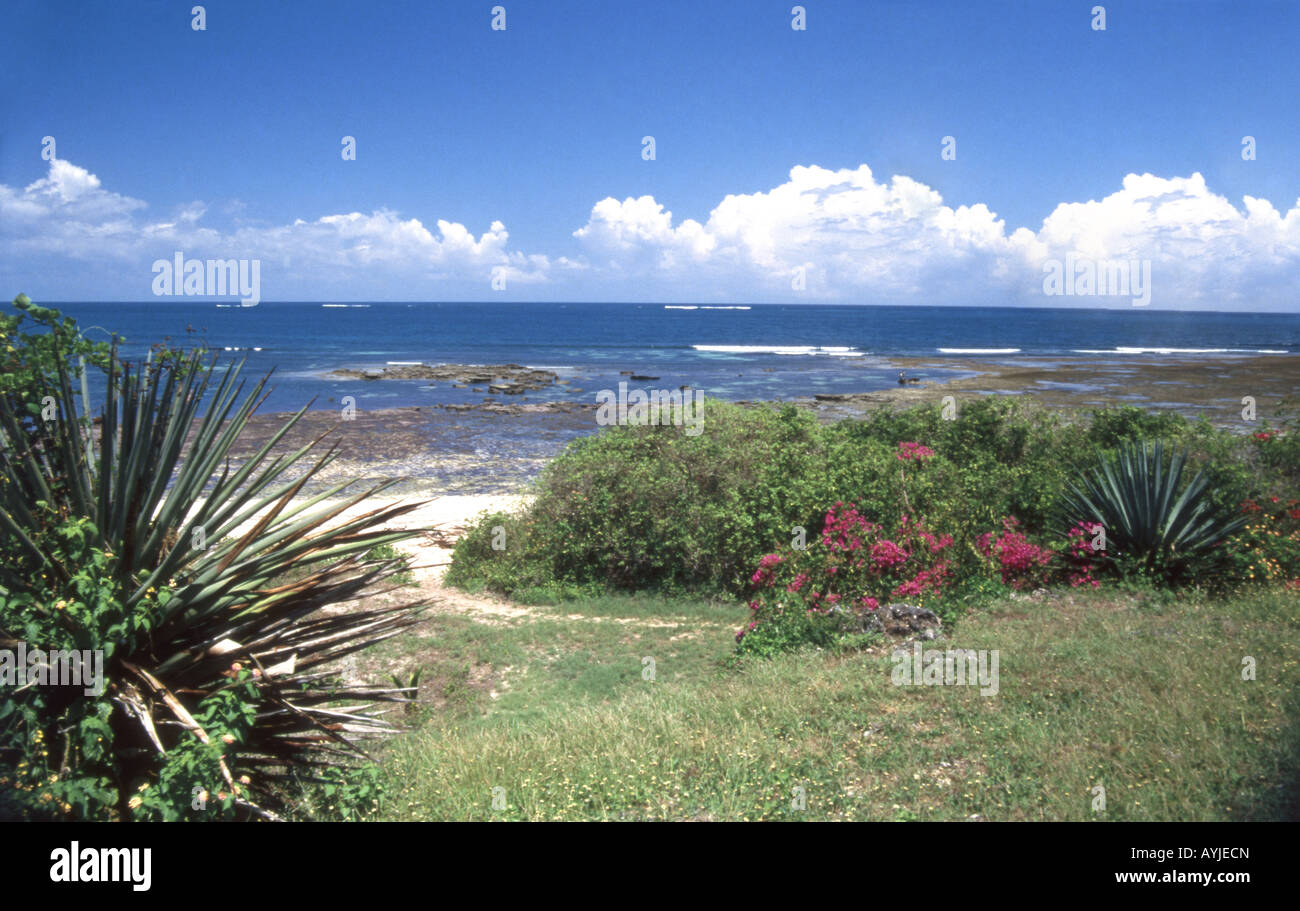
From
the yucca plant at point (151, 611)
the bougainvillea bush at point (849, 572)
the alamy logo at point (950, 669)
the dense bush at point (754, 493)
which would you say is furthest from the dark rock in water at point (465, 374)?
the yucca plant at point (151, 611)

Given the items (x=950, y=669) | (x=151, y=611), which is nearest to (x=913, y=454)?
(x=950, y=669)

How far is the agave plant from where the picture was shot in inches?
387

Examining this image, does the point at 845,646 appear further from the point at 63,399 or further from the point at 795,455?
the point at 63,399

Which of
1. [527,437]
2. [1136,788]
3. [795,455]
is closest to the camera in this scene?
[1136,788]

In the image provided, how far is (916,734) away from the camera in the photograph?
5945 millimetres

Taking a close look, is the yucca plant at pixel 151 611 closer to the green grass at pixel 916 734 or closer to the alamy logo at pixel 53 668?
the alamy logo at pixel 53 668

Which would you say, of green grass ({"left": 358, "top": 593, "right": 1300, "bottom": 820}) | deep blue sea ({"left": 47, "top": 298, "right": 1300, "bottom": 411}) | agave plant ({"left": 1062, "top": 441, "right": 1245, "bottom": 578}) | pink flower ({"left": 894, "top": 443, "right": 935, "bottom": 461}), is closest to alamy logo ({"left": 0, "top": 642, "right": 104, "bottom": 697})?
green grass ({"left": 358, "top": 593, "right": 1300, "bottom": 820})

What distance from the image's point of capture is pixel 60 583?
384cm

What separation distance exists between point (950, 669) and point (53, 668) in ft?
20.9

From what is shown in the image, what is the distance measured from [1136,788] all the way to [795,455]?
8.71 m

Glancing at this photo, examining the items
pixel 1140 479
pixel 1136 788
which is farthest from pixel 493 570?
pixel 1136 788

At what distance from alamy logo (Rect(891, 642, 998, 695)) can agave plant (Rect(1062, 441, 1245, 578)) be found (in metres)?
3.80

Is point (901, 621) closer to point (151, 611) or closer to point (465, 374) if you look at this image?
point (151, 611)
